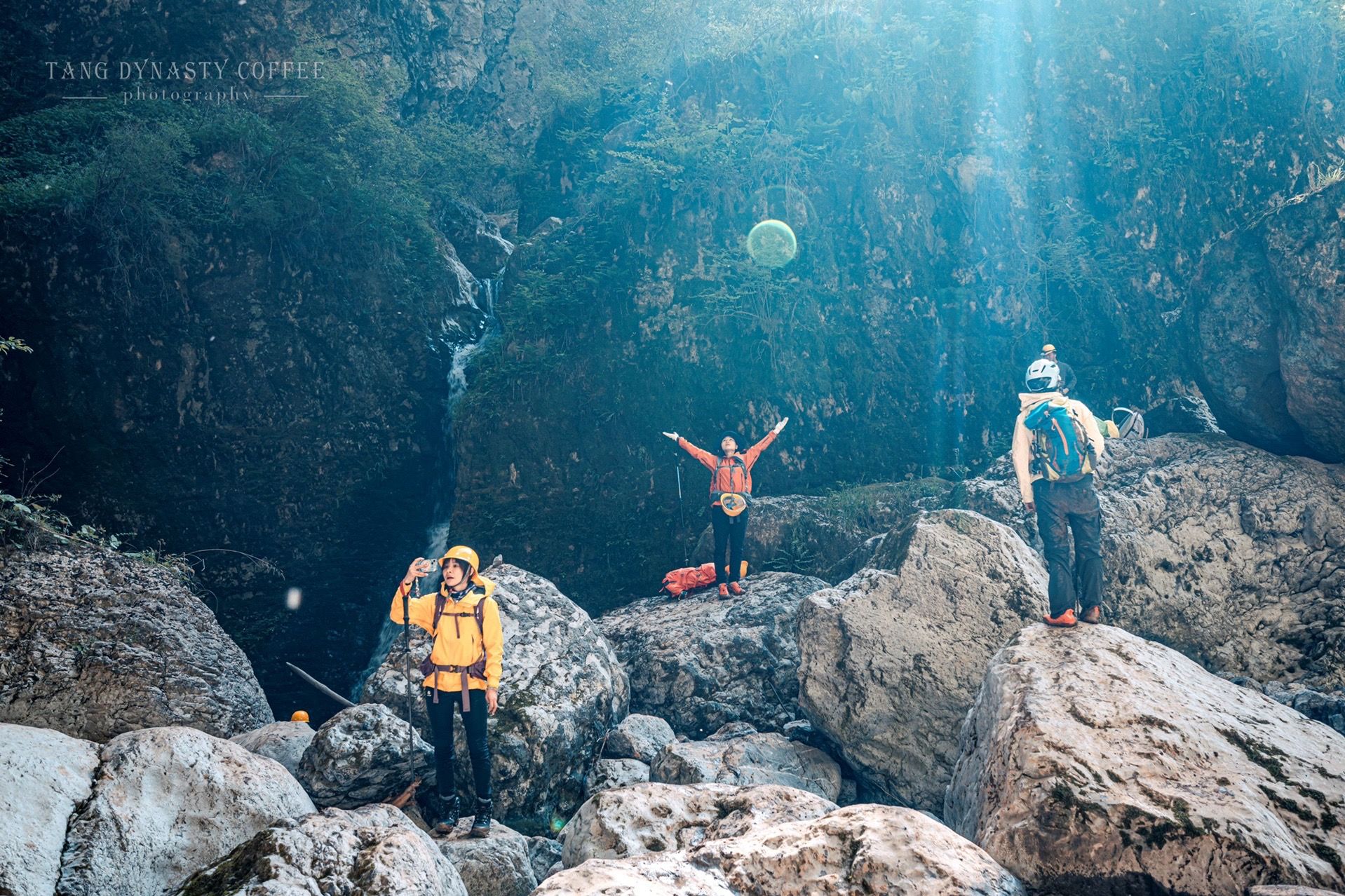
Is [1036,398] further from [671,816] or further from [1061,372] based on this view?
[671,816]

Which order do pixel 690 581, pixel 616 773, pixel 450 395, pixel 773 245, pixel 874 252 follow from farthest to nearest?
pixel 450 395
pixel 773 245
pixel 874 252
pixel 690 581
pixel 616 773

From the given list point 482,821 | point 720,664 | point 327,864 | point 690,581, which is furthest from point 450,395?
point 327,864

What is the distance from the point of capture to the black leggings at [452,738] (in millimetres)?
7238

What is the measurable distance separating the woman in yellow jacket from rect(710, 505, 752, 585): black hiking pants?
5717mm

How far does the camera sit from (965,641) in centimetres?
816

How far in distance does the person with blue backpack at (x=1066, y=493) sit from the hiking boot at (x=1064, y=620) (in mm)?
14

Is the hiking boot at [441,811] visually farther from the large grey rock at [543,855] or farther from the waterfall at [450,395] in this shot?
the waterfall at [450,395]

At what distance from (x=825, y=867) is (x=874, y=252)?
16.2 meters

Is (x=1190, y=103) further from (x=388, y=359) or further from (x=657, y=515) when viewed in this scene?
(x=388, y=359)

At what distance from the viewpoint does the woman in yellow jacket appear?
284 inches

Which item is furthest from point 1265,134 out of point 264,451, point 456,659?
point 264,451

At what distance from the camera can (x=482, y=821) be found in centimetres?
704

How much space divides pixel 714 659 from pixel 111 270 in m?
16.2

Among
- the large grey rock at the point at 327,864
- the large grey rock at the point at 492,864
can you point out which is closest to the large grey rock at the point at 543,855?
the large grey rock at the point at 492,864
